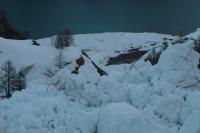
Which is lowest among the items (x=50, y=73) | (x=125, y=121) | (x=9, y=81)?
(x=9, y=81)

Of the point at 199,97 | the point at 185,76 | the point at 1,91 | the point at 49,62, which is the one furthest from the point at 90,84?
the point at 49,62

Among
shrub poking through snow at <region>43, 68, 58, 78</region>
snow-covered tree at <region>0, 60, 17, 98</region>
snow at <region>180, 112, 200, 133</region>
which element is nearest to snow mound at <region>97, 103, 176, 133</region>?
snow at <region>180, 112, 200, 133</region>

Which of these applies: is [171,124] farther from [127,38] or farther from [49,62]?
[127,38]

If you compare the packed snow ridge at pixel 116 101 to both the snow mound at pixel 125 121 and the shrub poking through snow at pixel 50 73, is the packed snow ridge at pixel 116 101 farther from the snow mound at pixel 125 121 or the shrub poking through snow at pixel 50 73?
the shrub poking through snow at pixel 50 73

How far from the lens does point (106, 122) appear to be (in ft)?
40.5

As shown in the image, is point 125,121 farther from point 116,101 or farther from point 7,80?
point 7,80

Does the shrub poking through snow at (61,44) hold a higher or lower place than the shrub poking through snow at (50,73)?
higher

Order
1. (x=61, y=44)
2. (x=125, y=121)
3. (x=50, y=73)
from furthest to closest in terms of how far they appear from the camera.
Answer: (x=61, y=44), (x=50, y=73), (x=125, y=121)

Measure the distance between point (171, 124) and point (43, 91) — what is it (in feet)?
16.3

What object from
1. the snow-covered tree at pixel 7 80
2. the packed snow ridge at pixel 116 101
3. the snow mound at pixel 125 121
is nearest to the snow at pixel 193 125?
the packed snow ridge at pixel 116 101

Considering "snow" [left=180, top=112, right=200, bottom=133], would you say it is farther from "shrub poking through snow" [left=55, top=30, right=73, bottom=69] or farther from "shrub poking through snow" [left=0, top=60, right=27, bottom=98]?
"shrub poking through snow" [left=55, top=30, right=73, bottom=69]

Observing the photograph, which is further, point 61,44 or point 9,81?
point 61,44

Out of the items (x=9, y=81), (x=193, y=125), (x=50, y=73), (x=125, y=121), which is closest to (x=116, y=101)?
(x=125, y=121)

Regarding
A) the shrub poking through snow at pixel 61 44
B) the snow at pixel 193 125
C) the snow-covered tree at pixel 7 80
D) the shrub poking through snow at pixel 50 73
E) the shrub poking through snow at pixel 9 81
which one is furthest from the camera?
the shrub poking through snow at pixel 61 44
